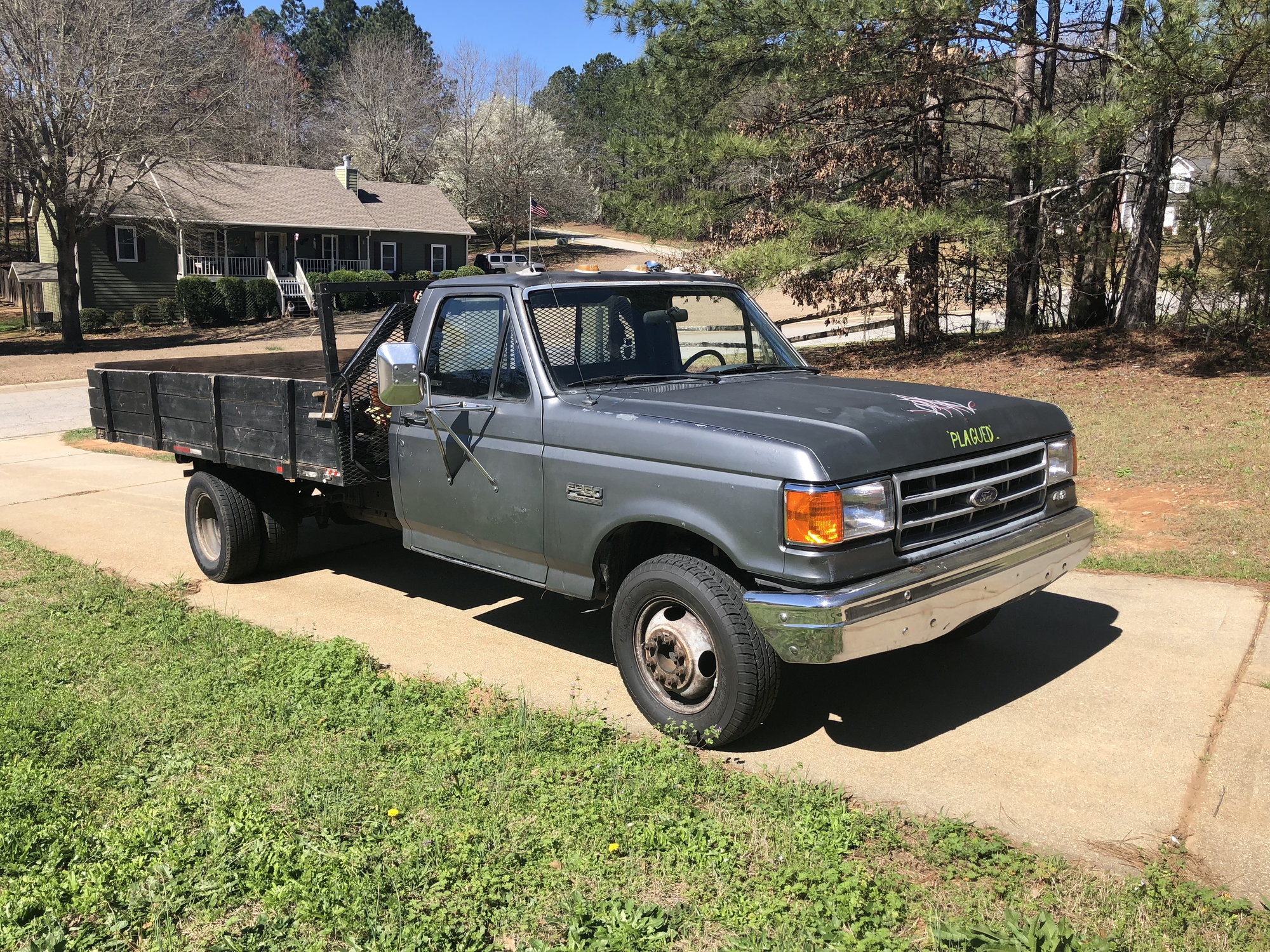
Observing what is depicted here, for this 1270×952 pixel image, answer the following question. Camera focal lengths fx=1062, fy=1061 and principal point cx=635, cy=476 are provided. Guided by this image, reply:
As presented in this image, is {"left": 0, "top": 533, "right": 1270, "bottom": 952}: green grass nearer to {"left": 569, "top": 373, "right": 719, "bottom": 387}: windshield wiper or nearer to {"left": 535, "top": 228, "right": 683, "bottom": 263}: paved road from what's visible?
{"left": 569, "top": 373, "right": 719, "bottom": 387}: windshield wiper

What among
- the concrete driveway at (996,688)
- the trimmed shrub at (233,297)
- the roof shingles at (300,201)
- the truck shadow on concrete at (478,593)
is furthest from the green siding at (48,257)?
the truck shadow on concrete at (478,593)

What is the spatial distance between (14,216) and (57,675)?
7875cm

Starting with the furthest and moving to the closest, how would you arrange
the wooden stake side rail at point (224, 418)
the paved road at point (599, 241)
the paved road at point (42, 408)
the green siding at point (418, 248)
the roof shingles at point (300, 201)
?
the paved road at point (599, 241) < the green siding at point (418, 248) < the roof shingles at point (300, 201) < the paved road at point (42, 408) < the wooden stake side rail at point (224, 418)

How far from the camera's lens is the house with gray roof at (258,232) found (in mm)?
36781

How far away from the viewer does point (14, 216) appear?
234 feet

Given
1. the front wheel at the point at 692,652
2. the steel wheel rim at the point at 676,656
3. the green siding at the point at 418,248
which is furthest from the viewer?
the green siding at the point at 418,248

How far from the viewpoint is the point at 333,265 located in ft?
151

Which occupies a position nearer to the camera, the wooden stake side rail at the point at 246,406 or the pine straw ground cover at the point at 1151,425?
the wooden stake side rail at the point at 246,406

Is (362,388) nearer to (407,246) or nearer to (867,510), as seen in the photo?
(867,510)

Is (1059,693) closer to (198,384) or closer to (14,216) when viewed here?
(198,384)

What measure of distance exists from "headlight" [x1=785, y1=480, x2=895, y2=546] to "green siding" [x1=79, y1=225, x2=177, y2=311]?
38.1 m

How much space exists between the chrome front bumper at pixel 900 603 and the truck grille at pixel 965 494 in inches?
4.6

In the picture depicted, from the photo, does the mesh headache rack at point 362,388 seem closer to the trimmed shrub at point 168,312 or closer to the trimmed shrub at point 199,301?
the trimmed shrub at point 199,301

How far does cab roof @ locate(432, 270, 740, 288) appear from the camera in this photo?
540cm
